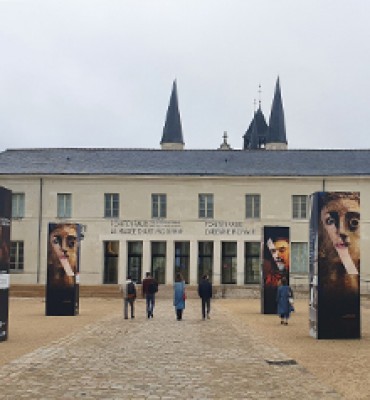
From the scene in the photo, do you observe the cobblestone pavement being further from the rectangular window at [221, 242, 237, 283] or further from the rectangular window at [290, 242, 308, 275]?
the rectangular window at [221, 242, 237, 283]

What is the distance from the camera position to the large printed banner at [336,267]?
18266mm

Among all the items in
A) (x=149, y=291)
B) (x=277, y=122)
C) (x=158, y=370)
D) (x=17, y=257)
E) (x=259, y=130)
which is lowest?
(x=158, y=370)

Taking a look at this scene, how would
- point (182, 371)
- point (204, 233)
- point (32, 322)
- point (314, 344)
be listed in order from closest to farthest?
point (182, 371), point (314, 344), point (32, 322), point (204, 233)

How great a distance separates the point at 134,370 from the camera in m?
12.1

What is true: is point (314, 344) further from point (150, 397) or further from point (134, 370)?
point (150, 397)

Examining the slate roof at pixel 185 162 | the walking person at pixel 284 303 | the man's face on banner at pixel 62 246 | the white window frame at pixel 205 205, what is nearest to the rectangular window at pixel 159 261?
the white window frame at pixel 205 205

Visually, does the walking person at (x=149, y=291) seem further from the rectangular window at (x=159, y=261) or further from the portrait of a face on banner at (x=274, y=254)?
the rectangular window at (x=159, y=261)

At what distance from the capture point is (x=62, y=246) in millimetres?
27391

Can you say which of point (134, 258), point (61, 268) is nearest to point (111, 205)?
point (134, 258)

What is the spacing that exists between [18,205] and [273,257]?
25.8 meters

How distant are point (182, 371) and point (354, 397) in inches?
121

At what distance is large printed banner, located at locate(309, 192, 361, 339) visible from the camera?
18.3 m

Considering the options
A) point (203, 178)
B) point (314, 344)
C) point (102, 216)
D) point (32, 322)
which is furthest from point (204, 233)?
point (314, 344)

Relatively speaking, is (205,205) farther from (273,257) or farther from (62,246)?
(62,246)
